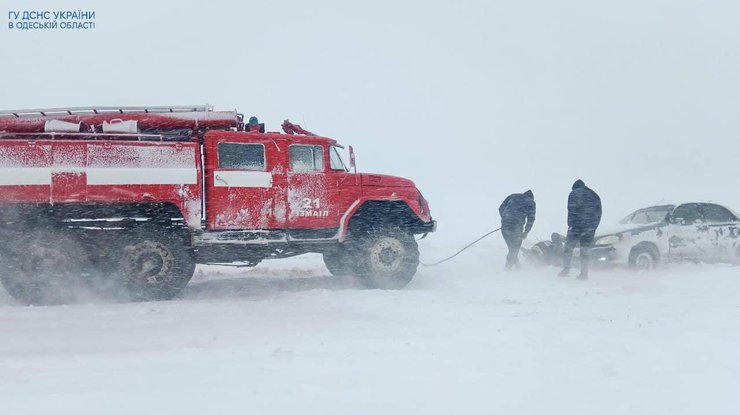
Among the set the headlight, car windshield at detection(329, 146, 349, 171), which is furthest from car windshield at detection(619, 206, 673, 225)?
car windshield at detection(329, 146, 349, 171)

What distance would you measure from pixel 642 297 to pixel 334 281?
477 centimetres

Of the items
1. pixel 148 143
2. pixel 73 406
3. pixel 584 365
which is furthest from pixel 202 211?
pixel 584 365

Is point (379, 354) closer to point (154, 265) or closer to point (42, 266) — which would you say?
point (154, 265)

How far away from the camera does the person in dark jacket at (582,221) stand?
10070 mm

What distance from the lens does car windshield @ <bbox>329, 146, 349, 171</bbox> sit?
884 cm

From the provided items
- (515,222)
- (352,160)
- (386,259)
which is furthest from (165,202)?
(515,222)

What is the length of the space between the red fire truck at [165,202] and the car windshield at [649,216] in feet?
19.2

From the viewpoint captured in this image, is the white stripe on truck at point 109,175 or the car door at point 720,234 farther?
the car door at point 720,234

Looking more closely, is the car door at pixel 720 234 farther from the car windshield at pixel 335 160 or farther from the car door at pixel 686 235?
the car windshield at pixel 335 160

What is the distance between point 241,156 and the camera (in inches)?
324

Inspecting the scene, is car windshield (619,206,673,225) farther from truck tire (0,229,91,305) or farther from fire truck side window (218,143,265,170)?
truck tire (0,229,91,305)

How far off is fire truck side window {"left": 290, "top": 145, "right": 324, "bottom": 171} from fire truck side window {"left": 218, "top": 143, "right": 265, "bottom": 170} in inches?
18.3

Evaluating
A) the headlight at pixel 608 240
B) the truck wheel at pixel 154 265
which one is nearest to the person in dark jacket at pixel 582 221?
the headlight at pixel 608 240

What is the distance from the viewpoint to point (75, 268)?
7.55m
